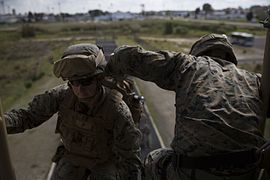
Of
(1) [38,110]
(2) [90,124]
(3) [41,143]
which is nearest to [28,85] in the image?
(3) [41,143]

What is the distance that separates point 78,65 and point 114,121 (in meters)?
0.66

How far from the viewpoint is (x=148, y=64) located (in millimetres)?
2641

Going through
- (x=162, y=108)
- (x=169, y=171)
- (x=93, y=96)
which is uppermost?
(x=93, y=96)

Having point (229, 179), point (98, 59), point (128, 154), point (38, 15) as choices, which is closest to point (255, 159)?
point (229, 179)

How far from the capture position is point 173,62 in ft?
8.64

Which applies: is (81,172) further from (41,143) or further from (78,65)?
→ (41,143)

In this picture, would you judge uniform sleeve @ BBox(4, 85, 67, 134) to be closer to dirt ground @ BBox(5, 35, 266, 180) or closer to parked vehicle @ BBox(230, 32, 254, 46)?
dirt ground @ BBox(5, 35, 266, 180)

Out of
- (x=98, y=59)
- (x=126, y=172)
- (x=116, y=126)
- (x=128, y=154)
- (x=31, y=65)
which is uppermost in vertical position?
(x=98, y=59)

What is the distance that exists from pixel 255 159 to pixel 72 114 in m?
1.74

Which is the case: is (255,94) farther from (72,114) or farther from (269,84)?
(72,114)

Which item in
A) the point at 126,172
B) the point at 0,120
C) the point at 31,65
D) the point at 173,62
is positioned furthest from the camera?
the point at 31,65

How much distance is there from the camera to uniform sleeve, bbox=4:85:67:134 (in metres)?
3.17

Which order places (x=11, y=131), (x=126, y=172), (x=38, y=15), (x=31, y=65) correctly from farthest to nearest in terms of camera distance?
1. (x=38, y=15)
2. (x=31, y=65)
3. (x=126, y=172)
4. (x=11, y=131)

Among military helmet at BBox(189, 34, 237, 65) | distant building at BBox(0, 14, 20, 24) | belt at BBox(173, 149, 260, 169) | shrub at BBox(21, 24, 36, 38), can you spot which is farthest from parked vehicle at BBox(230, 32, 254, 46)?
distant building at BBox(0, 14, 20, 24)
